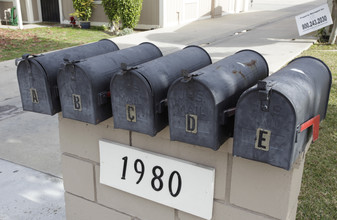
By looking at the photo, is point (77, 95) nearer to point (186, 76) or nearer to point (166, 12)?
point (186, 76)

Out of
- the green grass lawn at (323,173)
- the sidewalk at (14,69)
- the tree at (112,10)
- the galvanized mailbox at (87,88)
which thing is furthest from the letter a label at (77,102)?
the tree at (112,10)

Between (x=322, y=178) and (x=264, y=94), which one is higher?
(x=264, y=94)

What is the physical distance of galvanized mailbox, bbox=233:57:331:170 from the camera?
1.17 metres

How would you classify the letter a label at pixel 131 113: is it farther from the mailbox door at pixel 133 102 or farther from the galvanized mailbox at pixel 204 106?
the galvanized mailbox at pixel 204 106

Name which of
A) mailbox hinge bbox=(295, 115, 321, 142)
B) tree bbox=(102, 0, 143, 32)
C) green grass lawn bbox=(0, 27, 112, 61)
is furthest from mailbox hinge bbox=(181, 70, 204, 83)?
tree bbox=(102, 0, 143, 32)

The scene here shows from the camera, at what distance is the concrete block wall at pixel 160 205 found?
1.45 m

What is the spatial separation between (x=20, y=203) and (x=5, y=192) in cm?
28

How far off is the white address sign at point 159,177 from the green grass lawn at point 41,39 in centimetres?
877

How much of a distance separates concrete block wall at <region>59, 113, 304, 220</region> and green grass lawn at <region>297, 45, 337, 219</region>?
1.49 metres

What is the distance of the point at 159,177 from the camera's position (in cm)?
166

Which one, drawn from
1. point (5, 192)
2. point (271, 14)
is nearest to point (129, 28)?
point (271, 14)

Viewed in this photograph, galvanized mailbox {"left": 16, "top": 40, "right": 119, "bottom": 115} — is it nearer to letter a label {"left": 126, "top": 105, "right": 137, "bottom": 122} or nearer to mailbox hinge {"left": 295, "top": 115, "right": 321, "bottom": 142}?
letter a label {"left": 126, "top": 105, "right": 137, "bottom": 122}

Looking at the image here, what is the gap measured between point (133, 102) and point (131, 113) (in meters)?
0.05

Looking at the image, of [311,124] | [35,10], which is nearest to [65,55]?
[311,124]
